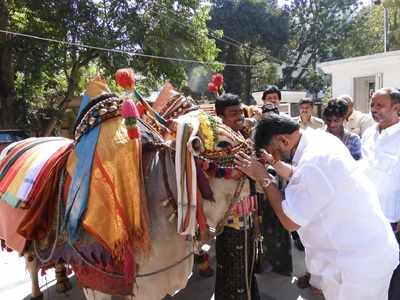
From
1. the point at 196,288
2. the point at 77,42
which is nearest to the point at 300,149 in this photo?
the point at 196,288

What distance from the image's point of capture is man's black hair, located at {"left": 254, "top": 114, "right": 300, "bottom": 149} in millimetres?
1787

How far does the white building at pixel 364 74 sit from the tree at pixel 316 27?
15807 millimetres

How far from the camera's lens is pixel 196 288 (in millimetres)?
3652

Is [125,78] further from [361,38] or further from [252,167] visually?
[361,38]

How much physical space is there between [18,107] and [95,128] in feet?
35.7

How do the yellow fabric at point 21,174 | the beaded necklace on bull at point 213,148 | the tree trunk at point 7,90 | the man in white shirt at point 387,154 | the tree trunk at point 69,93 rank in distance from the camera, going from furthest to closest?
1. the tree trunk at point 69,93
2. the tree trunk at point 7,90
3. the yellow fabric at point 21,174
4. the man in white shirt at point 387,154
5. the beaded necklace on bull at point 213,148

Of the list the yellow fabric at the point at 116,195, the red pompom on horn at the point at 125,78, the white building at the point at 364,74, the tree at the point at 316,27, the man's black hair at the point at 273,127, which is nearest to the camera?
the man's black hair at the point at 273,127

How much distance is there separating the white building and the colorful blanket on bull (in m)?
10.3

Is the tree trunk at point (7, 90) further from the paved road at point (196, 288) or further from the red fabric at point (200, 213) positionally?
the red fabric at point (200, 213)

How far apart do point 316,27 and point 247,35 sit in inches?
238

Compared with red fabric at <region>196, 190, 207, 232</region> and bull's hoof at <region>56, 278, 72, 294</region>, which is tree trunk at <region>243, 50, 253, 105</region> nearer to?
bull's hoof at <region>56, 278, 72, 294</region>

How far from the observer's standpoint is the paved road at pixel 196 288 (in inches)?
136

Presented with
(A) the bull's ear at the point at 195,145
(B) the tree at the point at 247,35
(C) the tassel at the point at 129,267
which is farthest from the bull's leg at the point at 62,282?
(B) the tree at the point at 247,35

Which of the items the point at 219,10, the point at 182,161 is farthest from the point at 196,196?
the point at 219,10
